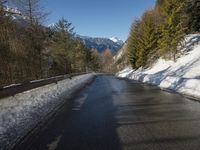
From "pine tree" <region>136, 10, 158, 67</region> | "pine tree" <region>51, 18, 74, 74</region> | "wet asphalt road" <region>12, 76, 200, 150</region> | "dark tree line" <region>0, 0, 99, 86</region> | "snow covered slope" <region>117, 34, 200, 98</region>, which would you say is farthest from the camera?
"pine tree" <region>51, 18, 74, 74</region>

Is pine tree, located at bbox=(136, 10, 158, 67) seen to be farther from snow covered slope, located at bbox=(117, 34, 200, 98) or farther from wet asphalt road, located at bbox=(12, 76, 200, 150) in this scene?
wet asphalt road, located at bbox=(12, 76, 200, 150)

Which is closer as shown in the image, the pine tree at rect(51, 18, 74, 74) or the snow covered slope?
the snow covered slope

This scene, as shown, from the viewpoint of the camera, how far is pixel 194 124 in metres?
7.98

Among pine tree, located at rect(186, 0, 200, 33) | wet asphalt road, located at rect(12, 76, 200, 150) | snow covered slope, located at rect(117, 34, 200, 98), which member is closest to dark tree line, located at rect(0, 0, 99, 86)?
snow covered slope, located at rect(117, 34, 200, 98)

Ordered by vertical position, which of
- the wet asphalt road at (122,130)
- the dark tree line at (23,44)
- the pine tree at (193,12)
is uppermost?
the pine tree at (193,12)

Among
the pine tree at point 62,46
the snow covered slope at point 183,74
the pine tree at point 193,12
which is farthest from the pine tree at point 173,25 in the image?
the pine tree at point 62,46

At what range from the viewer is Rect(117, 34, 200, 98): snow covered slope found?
17.2 metres

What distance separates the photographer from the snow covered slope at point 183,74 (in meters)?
17.2

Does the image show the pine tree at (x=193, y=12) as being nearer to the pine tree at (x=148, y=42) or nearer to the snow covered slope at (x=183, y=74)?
the snow covered slope at (x=183, y=74)

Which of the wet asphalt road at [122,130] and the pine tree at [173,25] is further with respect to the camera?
the pine tree at [173,25]

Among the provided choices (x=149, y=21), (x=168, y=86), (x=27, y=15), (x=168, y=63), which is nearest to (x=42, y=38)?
(x=27, y=15)

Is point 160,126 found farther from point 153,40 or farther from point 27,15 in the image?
point 153,40

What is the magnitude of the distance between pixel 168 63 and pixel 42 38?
67.0 feet

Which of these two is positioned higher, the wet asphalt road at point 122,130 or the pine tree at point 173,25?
the pine tree at point 173,25
